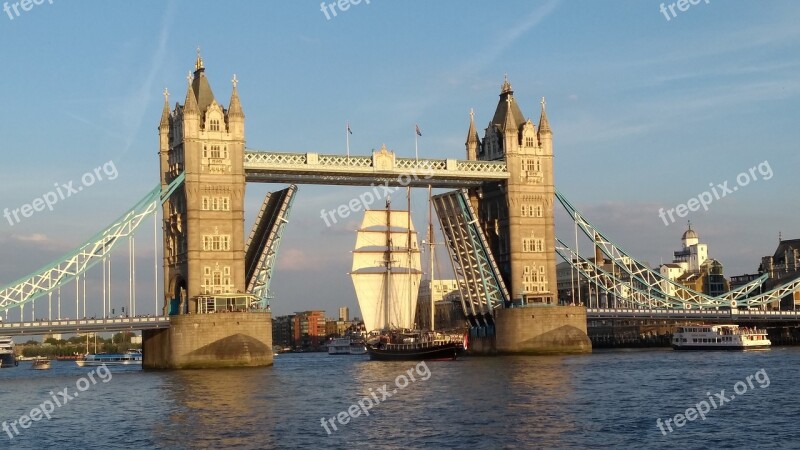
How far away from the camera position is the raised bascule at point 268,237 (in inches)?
4232

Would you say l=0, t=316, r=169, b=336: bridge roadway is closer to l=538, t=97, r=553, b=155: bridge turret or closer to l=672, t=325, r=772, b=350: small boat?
l=538, t=97, r=553, b=155: bridge turret

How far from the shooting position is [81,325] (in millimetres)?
105312

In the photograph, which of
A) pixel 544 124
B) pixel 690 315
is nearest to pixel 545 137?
pixel 544 124

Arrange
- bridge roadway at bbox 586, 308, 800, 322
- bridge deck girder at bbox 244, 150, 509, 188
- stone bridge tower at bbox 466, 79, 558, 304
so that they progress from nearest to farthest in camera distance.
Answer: bridge deck girder at bbox 244, 150, 509, 188
stone bridge tower at bbox 466, 79, 558, 304
bridge roadway at bbox 586, 308, 800, 322

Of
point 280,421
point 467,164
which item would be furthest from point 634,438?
point 467,164

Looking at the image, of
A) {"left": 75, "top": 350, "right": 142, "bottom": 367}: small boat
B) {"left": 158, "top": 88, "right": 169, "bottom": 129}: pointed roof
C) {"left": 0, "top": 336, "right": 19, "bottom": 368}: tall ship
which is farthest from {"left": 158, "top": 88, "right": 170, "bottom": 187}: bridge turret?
{"left": 0, "top": 336, "right": 19, "bottom": 368}: tall ship

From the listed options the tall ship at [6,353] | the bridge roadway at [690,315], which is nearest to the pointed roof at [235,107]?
the bridge roadway at [690,315]

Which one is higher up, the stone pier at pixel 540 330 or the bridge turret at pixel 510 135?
the bridge turret at pixel 510 135

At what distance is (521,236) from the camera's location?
129875 millimetres

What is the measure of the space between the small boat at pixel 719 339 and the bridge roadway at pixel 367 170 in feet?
130

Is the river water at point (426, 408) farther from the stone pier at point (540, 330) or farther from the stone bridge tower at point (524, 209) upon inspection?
the stone bridge tower at point (524, 209)

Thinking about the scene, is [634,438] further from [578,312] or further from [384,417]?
[578,312]

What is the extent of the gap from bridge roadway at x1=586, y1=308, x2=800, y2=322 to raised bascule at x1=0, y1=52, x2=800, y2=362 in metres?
0.29

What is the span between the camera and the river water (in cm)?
5453
